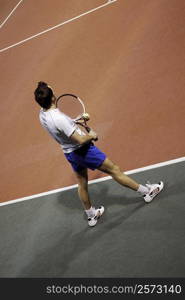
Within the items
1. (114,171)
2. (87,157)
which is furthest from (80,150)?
(114,171)

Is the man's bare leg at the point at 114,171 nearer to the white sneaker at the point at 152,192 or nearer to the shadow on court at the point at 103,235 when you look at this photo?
the white sneaker at the point at 152,192

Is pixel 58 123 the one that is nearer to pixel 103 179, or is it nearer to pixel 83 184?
pixel 83 184

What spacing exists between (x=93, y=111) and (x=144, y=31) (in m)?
2.75

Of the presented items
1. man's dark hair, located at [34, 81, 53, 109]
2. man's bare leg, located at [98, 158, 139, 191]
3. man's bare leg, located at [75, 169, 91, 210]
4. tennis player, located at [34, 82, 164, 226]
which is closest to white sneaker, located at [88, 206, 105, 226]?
tennis player, located at [34, 82, 164, 226]

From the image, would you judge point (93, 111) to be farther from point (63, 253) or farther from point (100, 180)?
point (63, 253)

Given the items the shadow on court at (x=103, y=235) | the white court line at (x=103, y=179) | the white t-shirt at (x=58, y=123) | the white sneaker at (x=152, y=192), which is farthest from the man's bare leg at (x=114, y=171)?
the white court line at (x=103, y=179)

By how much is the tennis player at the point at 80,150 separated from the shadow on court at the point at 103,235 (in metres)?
0.21

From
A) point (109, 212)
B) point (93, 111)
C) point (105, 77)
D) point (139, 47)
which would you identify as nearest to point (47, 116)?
point (109, 212)

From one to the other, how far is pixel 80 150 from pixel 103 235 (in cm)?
142

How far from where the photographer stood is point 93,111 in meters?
8.45

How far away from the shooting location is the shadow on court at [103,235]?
5.41 meters

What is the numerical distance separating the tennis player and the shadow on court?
0.21m

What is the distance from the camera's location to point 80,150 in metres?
5.59

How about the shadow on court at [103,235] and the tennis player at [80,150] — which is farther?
the shadow on court at [103,235]
